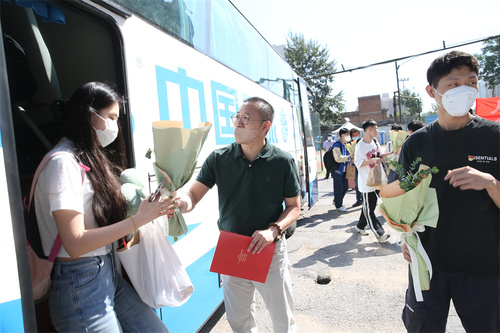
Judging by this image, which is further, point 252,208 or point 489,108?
point 489,108

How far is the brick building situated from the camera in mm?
58031

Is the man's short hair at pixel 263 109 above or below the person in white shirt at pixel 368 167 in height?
above

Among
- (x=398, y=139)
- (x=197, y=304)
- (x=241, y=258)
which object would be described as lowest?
(x=197, y=304)

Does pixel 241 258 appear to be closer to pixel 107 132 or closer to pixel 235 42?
pixel 107 132

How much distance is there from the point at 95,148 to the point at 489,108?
8.11 metres

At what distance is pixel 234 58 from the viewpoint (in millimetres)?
4105

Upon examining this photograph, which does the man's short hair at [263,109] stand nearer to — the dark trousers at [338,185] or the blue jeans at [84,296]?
the blue jeans at [84,296]

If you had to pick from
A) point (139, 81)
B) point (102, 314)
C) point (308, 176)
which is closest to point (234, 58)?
point (139, 81)

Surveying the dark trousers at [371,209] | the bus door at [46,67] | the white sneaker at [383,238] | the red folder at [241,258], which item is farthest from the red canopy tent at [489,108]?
the bus door at [46,67]

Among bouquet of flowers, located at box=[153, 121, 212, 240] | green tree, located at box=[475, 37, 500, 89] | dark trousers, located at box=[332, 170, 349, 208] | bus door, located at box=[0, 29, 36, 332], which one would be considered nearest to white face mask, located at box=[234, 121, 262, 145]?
bouquet of flowers, located at box=[153, 121, 212, 240]

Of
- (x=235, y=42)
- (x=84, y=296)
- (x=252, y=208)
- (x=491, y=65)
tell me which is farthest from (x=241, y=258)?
(x=491, y=65)

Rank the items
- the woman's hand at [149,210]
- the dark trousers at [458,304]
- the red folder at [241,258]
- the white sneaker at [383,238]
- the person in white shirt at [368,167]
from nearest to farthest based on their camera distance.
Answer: the woman's hand at [149,210] < the dark trousers at [458,304] < the red folder at [241,258] < the person in white shirt at [368,167] < the white sneaker at [383,238]

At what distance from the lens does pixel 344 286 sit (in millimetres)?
4141

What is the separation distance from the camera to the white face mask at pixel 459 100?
6.01ft
